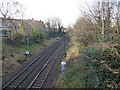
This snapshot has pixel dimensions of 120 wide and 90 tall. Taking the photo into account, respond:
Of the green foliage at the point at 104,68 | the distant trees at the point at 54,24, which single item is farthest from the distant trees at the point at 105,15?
the distant trees at the point at 54,24

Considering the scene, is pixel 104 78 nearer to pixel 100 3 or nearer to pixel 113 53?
pixel 113 53

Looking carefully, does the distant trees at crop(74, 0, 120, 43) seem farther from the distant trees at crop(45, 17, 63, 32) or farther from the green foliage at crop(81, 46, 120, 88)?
the distant trees at crop(45, 17, 63, 32)

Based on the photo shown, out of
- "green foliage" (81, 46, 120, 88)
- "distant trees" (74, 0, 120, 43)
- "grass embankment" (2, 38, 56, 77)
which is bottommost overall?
"grass embankment" (2, 38, 56, 77)

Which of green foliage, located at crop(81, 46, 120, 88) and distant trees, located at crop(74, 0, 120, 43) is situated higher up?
distant trees, located at crop(74, 0, 120, 43)

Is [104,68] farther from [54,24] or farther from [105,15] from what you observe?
[54,24]

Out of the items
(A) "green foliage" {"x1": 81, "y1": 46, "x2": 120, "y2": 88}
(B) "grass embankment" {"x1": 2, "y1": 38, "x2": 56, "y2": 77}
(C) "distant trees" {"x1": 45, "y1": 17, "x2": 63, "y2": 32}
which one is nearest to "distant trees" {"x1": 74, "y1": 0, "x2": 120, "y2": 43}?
(A) "green foliage" {"x1": 81, "y1": 46, "x2": 120, "y2": 88}

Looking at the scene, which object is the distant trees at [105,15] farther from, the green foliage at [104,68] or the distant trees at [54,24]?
the distant trees at [54,24]

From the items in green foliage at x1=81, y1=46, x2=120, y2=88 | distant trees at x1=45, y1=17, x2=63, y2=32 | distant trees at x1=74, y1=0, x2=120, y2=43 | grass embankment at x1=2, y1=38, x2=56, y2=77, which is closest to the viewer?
green foliage at x1=81, y1=46, x2=120, y2=88

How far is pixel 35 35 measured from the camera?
44.7 meters

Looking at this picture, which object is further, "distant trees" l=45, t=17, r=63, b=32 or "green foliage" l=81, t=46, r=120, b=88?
"distant trees" l=45, t=17, r=63, b=32

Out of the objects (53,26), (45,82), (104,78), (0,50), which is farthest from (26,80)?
(53,26)

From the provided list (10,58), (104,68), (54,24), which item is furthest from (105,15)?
(54,24)

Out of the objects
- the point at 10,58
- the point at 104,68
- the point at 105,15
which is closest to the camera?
the point at 104,68

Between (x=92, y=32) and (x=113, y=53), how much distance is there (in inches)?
255
